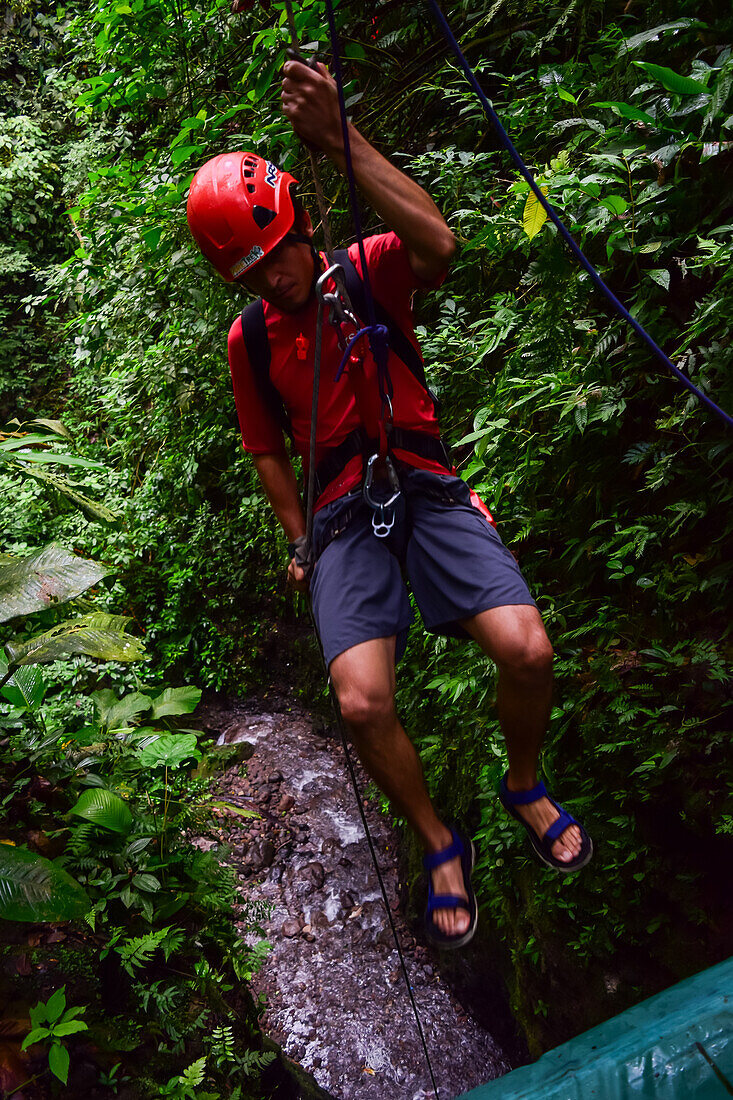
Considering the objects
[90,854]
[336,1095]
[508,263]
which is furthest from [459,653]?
[336,1095]

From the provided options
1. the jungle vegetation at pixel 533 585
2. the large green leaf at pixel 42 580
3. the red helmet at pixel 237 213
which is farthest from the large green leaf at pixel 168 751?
the red helmet at pixel 237 213

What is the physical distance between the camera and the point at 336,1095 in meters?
3.54

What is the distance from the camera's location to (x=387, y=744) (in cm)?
196

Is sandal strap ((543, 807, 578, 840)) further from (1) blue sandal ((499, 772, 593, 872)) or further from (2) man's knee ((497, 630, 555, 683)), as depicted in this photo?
(2) man's knee ((497, 630, 555, 683))

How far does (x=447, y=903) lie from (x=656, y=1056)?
60cm

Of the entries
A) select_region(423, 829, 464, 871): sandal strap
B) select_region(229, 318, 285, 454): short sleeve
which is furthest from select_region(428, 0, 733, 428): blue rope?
select_region(423, 829, 464, 871): sandal strap

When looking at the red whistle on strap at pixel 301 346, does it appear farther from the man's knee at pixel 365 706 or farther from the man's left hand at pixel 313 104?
the man's knee at pixel 365 706

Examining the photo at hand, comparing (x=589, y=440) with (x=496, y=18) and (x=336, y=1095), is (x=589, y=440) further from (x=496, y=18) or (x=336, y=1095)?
(x=336, y=1095)

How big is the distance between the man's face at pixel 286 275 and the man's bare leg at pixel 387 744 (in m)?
1.01

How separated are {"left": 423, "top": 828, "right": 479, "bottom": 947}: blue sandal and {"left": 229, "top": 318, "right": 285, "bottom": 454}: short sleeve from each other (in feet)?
4.48

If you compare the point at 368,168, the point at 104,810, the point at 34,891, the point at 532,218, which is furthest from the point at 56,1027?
the point at 532,218

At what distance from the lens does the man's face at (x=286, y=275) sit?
2.05 m

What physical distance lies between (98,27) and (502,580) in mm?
6028

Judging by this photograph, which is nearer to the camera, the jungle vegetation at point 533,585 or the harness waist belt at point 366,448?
the harness waist belt at point 366,448
